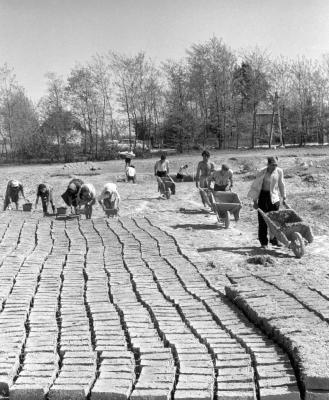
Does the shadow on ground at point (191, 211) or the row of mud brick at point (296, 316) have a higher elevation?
the row of mud brick at point (296, 316)

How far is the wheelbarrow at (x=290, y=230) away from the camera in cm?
751

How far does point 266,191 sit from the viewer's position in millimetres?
8211

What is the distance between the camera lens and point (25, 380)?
3.34 meters

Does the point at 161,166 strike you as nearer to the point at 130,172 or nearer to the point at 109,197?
the point at 109,197

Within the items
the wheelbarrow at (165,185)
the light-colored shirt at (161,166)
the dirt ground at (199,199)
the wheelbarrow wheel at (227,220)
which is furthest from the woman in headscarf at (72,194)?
the light-colored shirt at (161,166)

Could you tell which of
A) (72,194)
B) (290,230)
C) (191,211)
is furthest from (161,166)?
(290,230)

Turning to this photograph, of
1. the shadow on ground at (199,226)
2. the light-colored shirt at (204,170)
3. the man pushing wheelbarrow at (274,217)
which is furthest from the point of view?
the light-colored shirt at (204,170)

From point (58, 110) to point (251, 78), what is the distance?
1149 cm

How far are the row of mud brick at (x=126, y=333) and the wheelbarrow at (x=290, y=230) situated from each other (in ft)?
3.88

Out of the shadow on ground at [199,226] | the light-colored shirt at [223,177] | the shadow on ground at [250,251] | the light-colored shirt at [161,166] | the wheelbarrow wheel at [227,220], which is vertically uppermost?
the light-colored shirt at [161,166]

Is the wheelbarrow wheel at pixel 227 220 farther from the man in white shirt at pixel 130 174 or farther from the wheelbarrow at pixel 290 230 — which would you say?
the man in white shirt at pixel 130 174

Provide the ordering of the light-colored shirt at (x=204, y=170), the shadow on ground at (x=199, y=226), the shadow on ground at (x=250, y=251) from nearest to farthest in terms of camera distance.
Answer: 1. the shadow on ground at (x=250, y=251)
2. the shadow on ground at (x=199, y=226)
3. the light-colored shirt at (x=204, y=170)

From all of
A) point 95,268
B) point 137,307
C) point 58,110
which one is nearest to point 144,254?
point 95,268

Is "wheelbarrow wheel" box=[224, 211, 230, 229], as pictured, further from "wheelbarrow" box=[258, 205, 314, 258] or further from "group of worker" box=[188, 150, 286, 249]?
"wheelbarrow" box=[258, 205, 314, 258]
